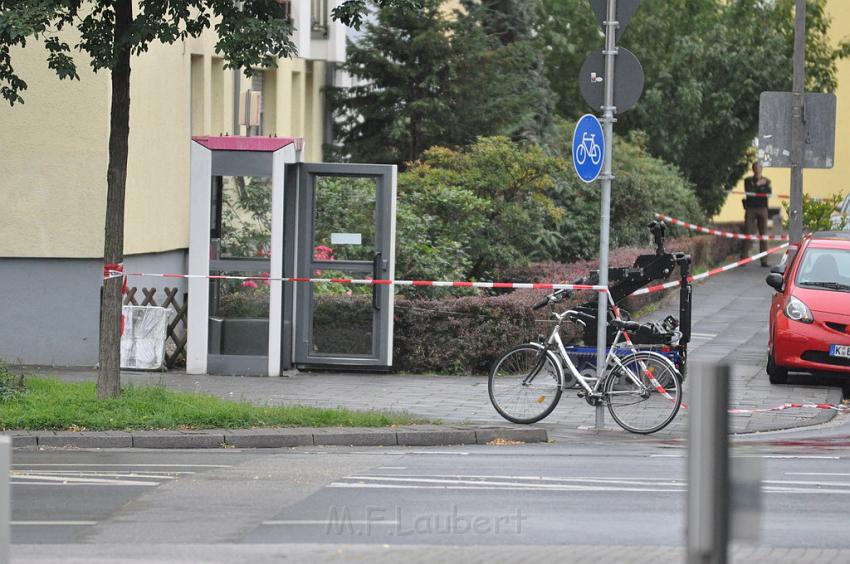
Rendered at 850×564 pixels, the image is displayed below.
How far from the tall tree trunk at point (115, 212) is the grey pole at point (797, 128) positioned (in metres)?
10.4

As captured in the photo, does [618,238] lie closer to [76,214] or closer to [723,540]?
[76,214]

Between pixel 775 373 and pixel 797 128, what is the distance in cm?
506

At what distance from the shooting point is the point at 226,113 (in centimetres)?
2470

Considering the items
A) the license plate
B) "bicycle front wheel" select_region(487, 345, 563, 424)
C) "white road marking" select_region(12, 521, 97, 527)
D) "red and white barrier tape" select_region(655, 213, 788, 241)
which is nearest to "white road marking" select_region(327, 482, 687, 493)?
"white road marking" select_region(12, 521, 97, 527)

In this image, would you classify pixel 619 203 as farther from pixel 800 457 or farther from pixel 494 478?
pixel 494 478

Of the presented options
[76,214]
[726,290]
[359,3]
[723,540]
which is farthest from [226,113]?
[723,540]

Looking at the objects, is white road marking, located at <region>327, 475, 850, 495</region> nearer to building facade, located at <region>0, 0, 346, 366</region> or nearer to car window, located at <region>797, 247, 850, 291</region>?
car window, located at <region>797, 247, 850, 291</region>

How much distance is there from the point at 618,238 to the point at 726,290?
2.18 meters

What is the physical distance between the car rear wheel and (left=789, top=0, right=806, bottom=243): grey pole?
459cm

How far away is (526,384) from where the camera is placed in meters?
13.3

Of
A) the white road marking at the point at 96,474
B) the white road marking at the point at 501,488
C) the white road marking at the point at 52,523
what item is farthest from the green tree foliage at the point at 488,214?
the white road marking at the point at 52,523

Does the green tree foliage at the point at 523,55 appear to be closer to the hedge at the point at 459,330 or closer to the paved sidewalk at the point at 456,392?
the paved sidewalk at the point at 456,392

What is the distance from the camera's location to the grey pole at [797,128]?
2036cm

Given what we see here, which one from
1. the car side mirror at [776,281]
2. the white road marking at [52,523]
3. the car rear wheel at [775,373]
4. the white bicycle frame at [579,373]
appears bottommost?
the white road marking at [52,523]
